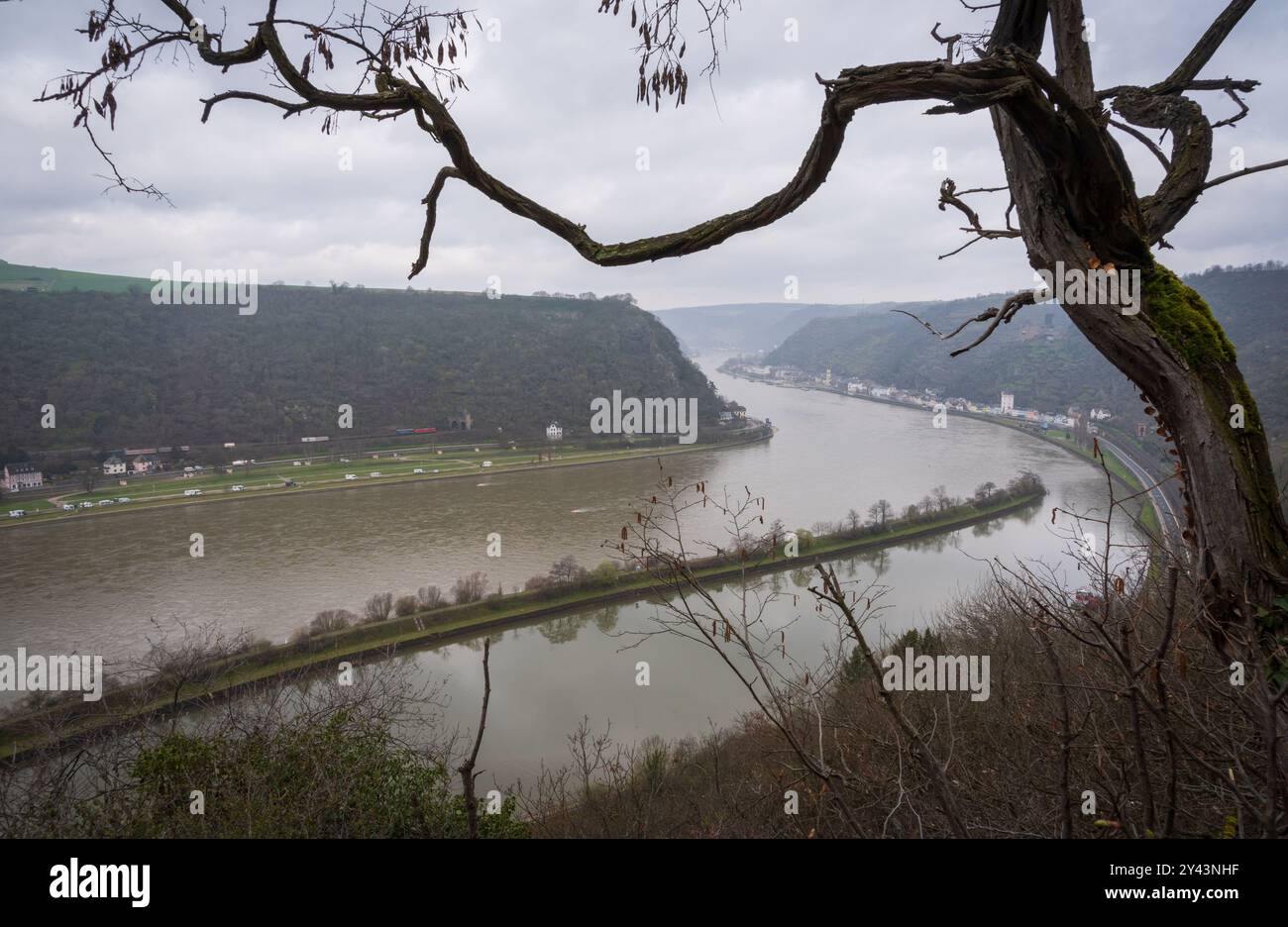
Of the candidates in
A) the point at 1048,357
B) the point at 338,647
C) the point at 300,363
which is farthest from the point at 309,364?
the point at 1048,357

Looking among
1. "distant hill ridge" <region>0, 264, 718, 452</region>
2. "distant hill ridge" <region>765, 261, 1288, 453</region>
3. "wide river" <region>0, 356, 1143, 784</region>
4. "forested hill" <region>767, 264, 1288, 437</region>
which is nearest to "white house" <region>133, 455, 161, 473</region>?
"distant hill ridge" <region>0, 264, 718, 452</region>

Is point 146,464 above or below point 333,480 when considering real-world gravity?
above

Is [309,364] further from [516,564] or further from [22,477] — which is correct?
[516,564]
